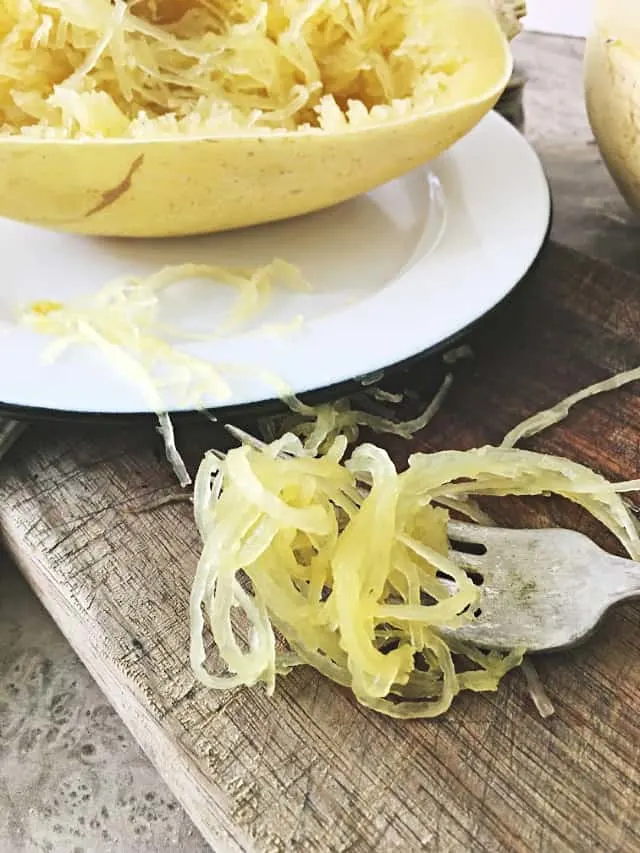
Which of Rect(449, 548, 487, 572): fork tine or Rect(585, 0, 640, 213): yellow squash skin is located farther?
Rect(585, 0, 640, 213): yellow squash skin

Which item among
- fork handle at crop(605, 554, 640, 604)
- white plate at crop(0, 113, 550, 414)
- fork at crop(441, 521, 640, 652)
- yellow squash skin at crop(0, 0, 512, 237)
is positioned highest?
yellow squash skin at crop(0, 0, 512, 237)

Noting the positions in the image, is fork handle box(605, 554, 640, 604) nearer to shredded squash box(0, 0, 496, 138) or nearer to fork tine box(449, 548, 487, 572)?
fork tine box(449, 548, 487, 572)

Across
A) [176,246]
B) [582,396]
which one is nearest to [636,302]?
[582,396]

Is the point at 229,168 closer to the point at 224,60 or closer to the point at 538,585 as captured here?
the point at 224,60

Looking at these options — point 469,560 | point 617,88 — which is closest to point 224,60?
point 617,88

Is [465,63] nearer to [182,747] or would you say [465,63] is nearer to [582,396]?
[582,396]

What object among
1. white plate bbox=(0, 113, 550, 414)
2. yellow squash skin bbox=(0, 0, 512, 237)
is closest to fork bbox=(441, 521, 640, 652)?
white plate bbox=(0, 113, 550, 414)

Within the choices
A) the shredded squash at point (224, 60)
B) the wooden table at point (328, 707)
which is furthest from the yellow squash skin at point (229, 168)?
the wooden table at point (328, 707)
